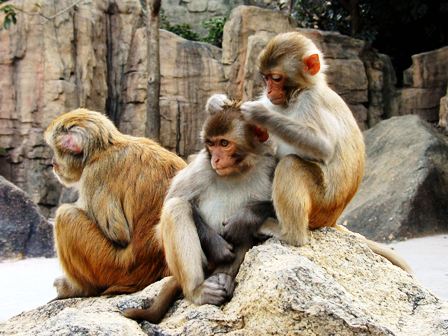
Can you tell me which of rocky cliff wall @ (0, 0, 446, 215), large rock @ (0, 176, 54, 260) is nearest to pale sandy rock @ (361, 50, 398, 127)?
rocky cliff wall @ (0, 0, 446, 215)

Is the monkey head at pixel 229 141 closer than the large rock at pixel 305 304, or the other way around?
the large rock at pixel 305 304

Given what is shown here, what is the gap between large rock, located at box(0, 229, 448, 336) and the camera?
394 centimetres

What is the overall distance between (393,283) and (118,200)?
6.97 feet

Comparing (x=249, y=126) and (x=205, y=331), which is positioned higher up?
(x=249, y=126)

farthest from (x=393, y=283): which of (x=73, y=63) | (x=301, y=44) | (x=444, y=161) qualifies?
(x=73, y=63)

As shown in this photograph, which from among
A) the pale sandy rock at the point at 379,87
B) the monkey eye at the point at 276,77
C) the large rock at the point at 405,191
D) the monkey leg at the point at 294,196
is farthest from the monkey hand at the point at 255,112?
the pale sandy rock at the point at 379,87

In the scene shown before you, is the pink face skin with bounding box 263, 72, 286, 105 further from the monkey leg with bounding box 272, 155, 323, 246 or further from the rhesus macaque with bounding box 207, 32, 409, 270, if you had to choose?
the monkey leg with bounding box 272, 155, 323, 246

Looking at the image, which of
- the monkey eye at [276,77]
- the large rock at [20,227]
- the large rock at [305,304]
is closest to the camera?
the large rock at [305,304]

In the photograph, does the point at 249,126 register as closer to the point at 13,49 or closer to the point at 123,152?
the point at 123,152

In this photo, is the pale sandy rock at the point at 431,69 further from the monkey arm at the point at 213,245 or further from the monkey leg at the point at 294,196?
the monkey arm at the point at 213,245

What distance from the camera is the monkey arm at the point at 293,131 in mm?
4684

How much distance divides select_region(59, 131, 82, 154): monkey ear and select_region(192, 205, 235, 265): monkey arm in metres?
1.62

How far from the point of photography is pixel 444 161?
48.7ft

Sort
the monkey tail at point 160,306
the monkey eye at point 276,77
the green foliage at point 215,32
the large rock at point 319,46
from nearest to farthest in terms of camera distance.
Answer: the monkey tail at point 160,306 → the monkey eye at point 276,77 → the large rock at point 319,46 → the green foliage at point 215,32
